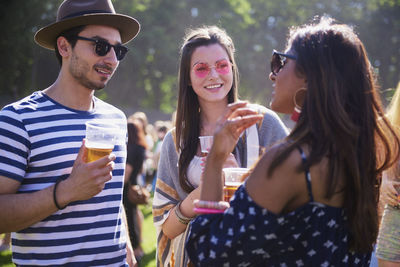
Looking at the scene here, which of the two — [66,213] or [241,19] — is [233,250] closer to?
[66,213]

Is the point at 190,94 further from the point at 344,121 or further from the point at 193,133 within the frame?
the point at 344,121

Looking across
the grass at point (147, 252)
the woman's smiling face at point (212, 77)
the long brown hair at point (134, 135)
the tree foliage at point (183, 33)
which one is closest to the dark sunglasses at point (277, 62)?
the woman's smiling face at point (212, 77)

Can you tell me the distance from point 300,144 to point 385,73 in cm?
4266

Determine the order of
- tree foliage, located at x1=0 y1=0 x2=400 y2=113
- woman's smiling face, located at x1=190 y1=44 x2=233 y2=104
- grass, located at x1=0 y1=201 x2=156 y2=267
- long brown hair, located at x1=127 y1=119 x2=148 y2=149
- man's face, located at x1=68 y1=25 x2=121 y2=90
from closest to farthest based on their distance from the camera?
1. man's face, located at x1=68 y1=25 x2=121 y2=90
2. woman's smiling face, located at x1=190 y1=44 x2=233 y2=104
3. grass, located at x1=0 y1=201 x2=156 y2=267
4. long brown hair, located at x1=127 y1=119 x2=148 y2=149
5. tree foliage, located at x1=0 y1=0 x2=400 y2=113

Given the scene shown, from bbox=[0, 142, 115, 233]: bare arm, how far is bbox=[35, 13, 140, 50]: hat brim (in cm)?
99

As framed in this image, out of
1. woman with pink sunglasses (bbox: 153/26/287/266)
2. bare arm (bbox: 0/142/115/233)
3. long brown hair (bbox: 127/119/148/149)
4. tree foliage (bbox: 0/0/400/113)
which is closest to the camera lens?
bare arm (bbox: 0/142/115/233)

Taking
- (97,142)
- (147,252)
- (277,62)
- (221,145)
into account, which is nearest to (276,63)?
(277,62)

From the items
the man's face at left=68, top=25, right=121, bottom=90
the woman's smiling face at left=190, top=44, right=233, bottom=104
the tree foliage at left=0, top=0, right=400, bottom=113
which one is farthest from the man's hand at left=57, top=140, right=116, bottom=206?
the tree foliage at left=0, top=0, right=400, bottom=113

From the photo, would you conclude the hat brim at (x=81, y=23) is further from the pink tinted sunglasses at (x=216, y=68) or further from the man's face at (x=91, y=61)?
the pink tinted sunglasses at (x=216, y=68)

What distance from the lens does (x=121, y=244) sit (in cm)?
272

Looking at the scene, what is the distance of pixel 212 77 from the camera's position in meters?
3.12

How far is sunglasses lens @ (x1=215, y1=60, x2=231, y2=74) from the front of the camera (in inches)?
124

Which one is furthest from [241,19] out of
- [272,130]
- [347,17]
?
[272,130]

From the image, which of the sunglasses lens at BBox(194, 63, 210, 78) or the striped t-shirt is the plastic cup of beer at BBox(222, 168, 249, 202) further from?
the sunglasses lens at BBox(194, 63, 210, 78)
